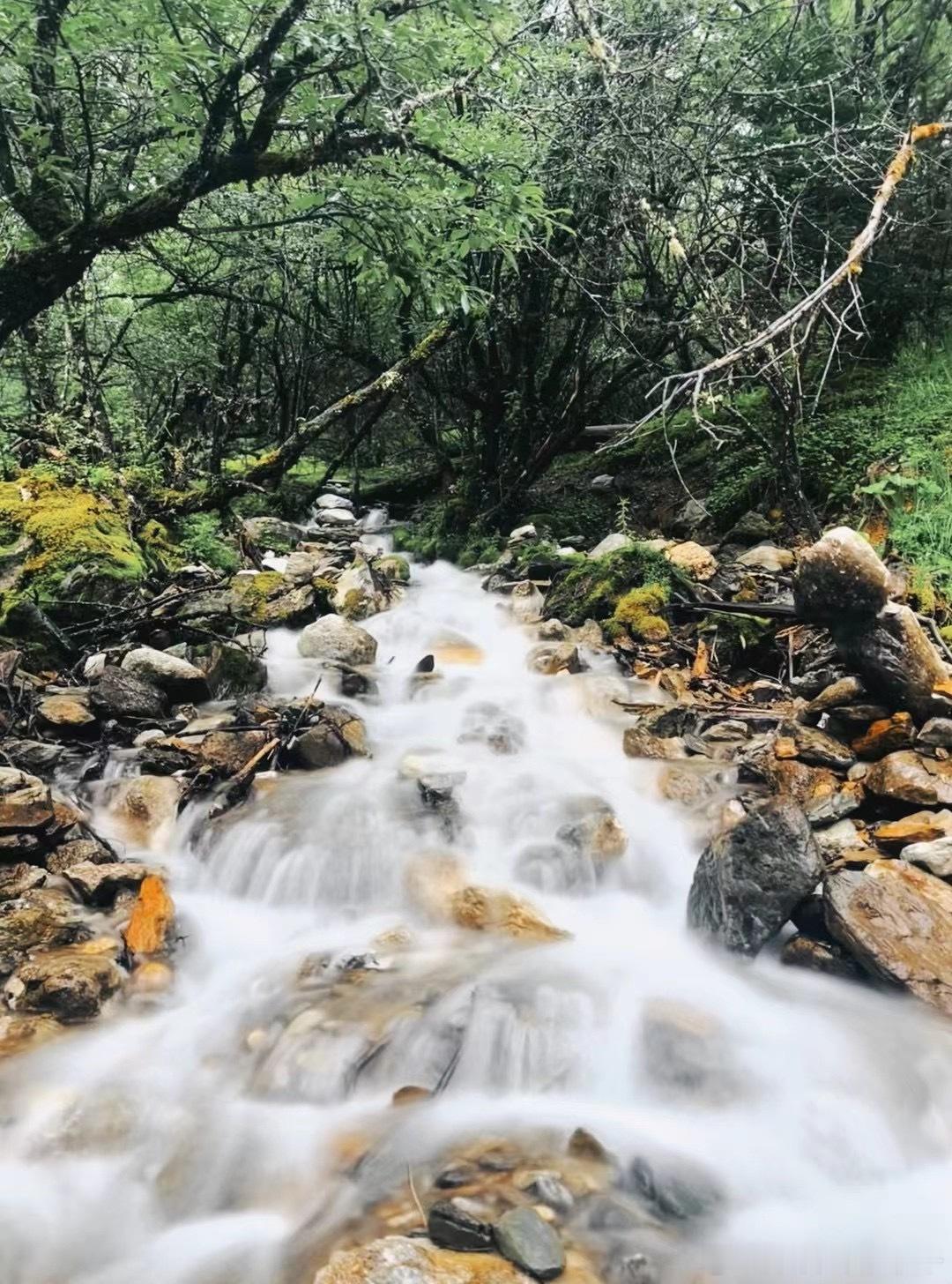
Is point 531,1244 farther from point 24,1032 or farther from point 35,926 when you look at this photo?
point 35,926

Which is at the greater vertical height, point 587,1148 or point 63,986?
point 587,1148

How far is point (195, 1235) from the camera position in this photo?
2.82 metres

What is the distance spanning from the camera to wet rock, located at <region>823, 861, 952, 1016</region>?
137 inches

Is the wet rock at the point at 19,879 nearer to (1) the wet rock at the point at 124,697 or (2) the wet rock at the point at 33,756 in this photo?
(2) the wet rock at the point at 33,756

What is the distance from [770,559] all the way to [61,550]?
269 inches

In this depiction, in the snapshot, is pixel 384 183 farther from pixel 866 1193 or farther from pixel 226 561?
pixel 226 561

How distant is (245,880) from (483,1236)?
288 centimetres

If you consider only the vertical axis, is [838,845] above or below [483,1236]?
above

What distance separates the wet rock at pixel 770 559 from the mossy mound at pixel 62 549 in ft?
19.8

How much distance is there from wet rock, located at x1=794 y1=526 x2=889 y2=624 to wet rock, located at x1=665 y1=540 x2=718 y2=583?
294cm

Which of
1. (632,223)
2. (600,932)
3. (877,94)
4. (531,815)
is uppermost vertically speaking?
(877,94)

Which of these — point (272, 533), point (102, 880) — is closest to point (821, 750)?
point (102, 880)

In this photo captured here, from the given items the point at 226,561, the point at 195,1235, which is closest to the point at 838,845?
the point at 195,1235

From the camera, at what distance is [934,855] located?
392cm
